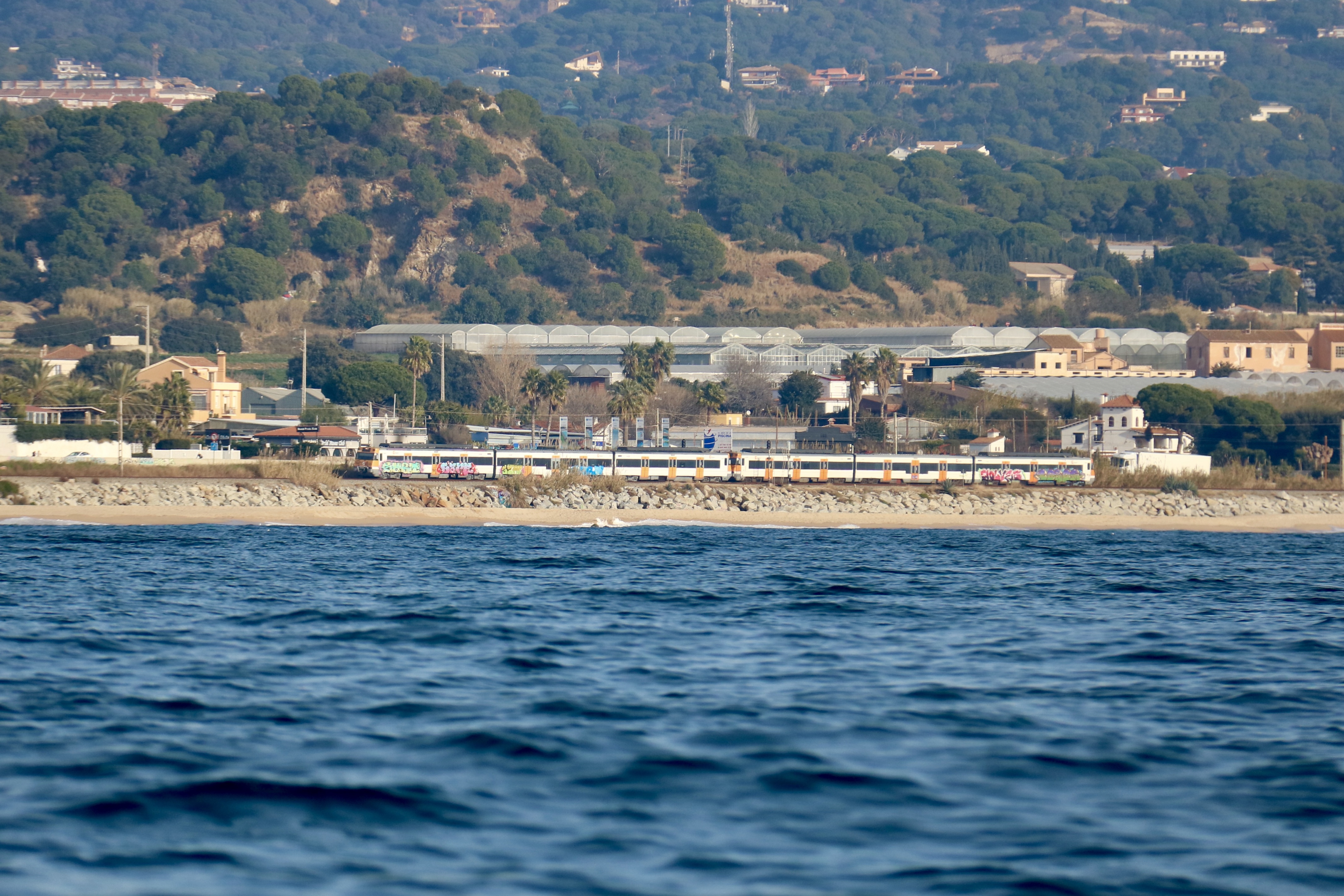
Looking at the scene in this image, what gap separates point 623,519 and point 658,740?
163 feet

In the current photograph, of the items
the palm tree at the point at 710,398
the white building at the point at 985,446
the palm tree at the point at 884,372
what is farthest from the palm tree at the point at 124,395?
the palm tree at the point at 884,372

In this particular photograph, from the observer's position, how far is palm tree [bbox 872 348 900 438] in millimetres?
124938

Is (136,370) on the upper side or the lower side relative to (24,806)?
upper

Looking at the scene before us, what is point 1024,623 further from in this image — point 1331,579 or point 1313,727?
point 1331,579

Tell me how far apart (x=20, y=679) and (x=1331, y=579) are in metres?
37.4

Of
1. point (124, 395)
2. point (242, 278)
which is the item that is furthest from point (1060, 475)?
point (242, 278)

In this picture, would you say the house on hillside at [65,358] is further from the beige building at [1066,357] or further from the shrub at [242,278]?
the beige building at [1066,357]

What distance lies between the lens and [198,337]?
164000mm

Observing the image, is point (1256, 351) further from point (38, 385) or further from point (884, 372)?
point (38, 385)

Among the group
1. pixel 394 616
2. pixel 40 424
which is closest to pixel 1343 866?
pixel 394 616

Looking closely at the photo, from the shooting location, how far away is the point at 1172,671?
85.7 feet

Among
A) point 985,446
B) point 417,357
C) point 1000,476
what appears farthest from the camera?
point 417,357

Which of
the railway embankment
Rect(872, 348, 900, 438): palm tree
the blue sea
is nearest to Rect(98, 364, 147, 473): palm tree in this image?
the railway embankment

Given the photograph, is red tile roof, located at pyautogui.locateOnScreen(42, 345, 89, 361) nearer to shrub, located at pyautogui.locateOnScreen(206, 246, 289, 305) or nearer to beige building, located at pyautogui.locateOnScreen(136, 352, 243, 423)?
beige building, located at pyautogui.locateOnScreen(136, 352, 243, 423)
